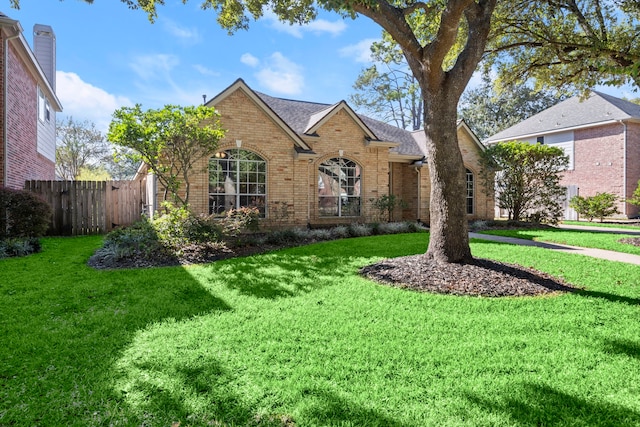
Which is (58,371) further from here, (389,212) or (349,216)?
(389,212)

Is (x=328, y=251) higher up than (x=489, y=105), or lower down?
lower down

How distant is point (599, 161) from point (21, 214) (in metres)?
29.0

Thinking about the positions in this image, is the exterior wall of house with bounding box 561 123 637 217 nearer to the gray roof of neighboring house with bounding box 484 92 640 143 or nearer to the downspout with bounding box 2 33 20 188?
the gray roof of neighboring house with bounding box 484 92 640 143

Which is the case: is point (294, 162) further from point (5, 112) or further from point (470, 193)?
point (470, 193)

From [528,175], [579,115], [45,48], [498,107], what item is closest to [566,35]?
[528,175]

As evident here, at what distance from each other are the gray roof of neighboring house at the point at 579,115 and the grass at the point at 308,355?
21.1m

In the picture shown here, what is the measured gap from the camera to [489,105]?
41469mm

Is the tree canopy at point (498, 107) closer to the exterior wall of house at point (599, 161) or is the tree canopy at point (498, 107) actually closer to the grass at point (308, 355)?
the exterior wall of house at point (599, 161)

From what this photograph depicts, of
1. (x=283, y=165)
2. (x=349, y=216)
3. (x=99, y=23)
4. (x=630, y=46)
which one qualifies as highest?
(x=99, y=23)

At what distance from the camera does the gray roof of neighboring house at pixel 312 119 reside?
51.8 ft

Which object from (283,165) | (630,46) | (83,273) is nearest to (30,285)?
(83,273)

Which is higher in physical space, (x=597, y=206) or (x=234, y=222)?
(x=597, y=206)

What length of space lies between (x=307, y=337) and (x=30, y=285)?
5.14 meters

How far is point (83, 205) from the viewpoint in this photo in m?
13.6
